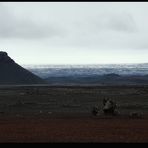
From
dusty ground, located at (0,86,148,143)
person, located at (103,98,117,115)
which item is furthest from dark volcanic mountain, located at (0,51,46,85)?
person, located at (103,98,117,115)

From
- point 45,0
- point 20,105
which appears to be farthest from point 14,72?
point 45,0

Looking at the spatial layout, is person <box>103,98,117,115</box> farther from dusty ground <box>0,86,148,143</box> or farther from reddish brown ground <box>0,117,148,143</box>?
reddish brown ground <box>0,117,148,143</box>

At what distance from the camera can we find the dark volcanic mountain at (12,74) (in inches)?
5012

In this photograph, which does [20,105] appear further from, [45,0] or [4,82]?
[4,82]

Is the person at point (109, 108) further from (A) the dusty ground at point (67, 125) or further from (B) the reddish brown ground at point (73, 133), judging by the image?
(B) the reddish brown ground at point (73, 133)

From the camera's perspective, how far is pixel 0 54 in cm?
13012

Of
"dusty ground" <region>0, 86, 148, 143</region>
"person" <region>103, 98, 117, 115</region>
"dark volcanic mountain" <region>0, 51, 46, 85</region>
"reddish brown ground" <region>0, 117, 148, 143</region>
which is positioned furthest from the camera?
"dark volcanic mountain" <region>0, 51, 46, 85</region>

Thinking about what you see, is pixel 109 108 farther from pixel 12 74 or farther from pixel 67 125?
pixel 12 74

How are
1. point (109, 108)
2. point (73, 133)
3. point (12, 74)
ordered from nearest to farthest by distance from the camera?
point (73, 133), point (109, 108), point (12, 74)

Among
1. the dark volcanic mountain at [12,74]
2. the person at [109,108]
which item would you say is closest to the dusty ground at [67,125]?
the person at [109,108]

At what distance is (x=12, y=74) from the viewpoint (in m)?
128

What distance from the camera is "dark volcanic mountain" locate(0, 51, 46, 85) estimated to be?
12731 centimetres

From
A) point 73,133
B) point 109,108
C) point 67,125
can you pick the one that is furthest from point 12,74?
point 73,133
